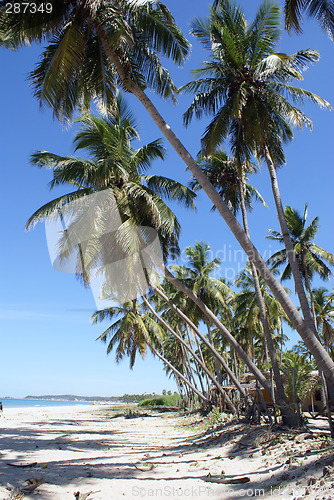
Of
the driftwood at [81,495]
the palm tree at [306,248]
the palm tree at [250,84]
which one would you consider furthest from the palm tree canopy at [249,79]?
the palm tree at [306,248]

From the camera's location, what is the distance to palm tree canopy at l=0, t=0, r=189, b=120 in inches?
309

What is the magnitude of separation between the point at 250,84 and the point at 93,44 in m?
4.19

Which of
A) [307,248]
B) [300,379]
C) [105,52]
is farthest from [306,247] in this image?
[105,52]

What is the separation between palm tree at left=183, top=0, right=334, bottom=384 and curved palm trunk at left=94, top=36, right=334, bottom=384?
2011mm

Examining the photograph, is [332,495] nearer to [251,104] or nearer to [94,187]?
[251,104]

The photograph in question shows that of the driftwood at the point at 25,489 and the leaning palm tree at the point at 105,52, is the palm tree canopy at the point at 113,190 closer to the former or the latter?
the leaning palm tree at the point at 105,52

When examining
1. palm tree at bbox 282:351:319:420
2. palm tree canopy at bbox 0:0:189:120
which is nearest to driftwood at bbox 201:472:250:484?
palm tree at bbox 282:351:319:420

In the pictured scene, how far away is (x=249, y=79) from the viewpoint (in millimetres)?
9594

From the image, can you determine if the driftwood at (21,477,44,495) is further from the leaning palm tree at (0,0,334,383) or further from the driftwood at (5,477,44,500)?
the leaning palm tree at (0,0,334,383)

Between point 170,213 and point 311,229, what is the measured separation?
34.5 ft

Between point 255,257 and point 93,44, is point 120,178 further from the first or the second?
point 255,257

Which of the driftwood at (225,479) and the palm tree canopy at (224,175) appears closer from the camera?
the driftwood at (225,479)

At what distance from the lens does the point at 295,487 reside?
4.70 metres

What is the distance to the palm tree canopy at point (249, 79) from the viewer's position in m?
9.27
